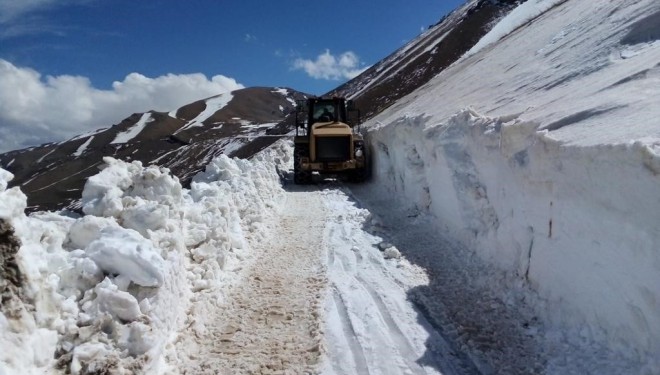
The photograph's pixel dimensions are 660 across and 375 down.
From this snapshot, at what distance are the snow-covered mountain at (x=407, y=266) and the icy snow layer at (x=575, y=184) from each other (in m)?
0.03

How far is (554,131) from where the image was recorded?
6387 mm

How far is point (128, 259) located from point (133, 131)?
117542 millimetres

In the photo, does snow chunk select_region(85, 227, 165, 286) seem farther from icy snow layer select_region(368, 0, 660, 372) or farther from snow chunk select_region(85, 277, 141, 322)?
icy snow layer select_region(368, 0, 660, 372)

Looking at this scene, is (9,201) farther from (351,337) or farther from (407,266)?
(407,266)

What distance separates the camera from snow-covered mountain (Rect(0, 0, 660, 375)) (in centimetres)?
420

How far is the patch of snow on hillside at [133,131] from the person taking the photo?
358 feet

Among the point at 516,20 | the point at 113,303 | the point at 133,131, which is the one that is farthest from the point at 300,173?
the point at 133,131

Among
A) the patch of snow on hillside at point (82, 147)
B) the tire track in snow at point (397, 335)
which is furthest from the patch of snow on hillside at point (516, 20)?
the patch of snow on hillside at point (82, 147)

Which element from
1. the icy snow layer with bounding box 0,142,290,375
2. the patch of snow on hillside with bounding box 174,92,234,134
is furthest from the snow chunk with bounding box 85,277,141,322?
the patch of snow on hillside with bounding box 174,92,234,134

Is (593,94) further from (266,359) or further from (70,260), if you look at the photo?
(70,260)

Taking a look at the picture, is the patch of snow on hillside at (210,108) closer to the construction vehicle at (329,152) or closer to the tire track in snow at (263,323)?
the construction vehicle at (329,152)

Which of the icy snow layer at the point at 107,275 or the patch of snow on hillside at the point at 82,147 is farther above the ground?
the patch of snow on hillside at the point at 82,147

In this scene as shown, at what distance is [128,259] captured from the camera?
4789 mm

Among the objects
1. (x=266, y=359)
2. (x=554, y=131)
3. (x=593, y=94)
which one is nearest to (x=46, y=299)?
(x=266, y=359)
